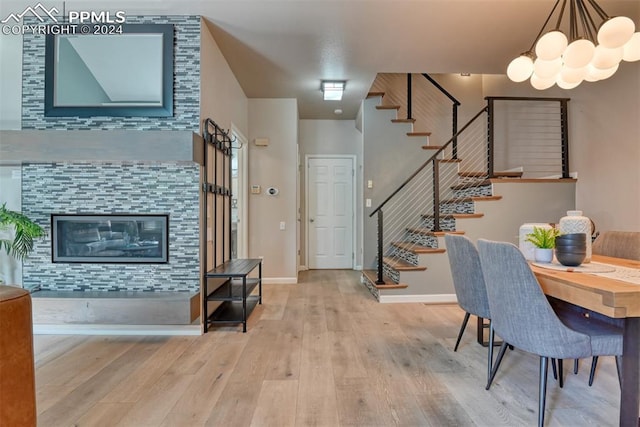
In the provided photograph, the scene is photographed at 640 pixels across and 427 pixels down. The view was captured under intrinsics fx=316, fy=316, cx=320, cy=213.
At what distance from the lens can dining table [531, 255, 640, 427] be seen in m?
1.26

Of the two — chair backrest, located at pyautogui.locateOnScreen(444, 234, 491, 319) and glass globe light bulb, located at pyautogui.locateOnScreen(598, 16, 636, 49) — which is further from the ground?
glass globe light bulb, located at pyautogui.locateOnScreen(598, 16, 636, 49)

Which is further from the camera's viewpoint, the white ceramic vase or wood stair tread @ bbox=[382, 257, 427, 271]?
wood stair tread @ bbox=[382, 257, 427, 271]

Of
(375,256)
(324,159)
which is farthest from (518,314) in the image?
(324,159)

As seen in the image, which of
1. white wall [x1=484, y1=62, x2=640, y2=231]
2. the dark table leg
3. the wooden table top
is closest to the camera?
the wooden table top

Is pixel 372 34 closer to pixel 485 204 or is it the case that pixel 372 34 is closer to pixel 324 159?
pixel 485 204

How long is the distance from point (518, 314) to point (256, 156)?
3.89 m

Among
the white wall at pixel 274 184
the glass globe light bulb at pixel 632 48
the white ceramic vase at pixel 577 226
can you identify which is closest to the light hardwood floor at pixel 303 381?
the white ceramic vase at pixel 577 226

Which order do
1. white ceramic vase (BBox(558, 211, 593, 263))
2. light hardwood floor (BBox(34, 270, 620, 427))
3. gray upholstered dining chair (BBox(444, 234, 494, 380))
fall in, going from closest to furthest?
1. light hardwood floor (BBox(34, 270, 620, 427))
2. white ceramic vase (BBox(558, 211, 593, 263))
3. gray upholstered dining chair (BBox(444, 234, 494, 380))

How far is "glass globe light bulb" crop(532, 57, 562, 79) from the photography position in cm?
205

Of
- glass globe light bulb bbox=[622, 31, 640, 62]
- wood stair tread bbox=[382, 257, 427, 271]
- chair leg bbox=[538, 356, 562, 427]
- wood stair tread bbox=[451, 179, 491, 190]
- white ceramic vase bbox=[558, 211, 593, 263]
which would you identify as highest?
glass globe light bulb bbox=[622, 31, 640, 62]

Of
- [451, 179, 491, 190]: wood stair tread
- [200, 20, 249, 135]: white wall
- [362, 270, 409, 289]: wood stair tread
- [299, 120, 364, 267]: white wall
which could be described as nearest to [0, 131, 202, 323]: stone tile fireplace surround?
[200, 20, 249, 135]: white wall

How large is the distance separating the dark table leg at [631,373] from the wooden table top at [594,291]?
0.64ft

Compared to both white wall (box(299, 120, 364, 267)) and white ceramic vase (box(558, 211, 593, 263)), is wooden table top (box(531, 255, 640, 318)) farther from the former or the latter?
white wall (box(299, 120, 364, 267))

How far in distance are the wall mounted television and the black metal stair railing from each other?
9.50 ft
